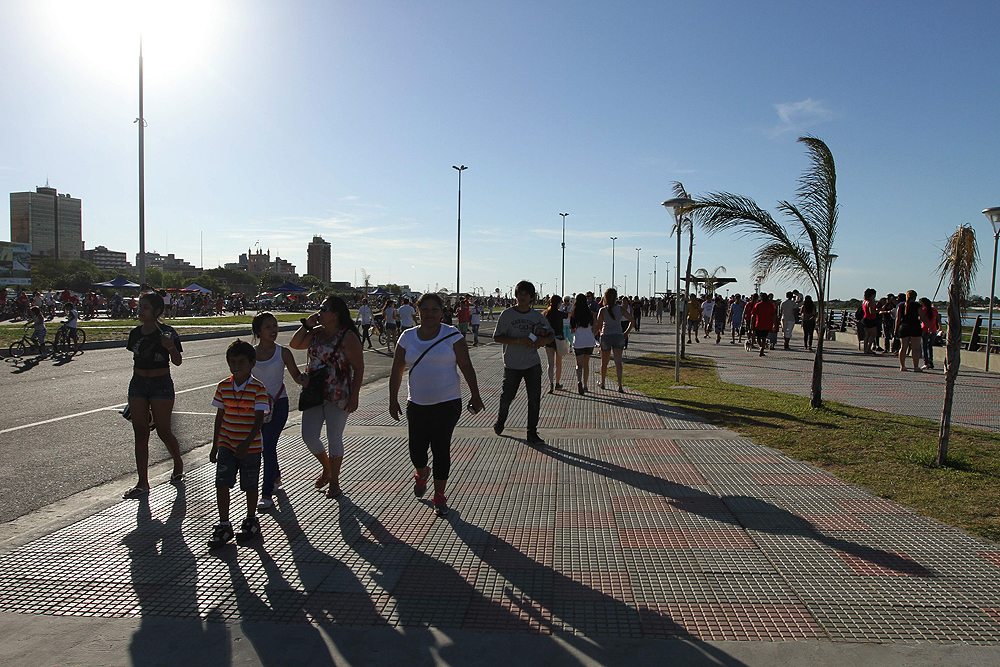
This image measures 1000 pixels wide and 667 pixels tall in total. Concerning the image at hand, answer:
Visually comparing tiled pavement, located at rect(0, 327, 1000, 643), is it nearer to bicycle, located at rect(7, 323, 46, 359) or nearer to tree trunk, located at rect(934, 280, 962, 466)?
tree trunk, located at rect(934, 280, 962, 466)

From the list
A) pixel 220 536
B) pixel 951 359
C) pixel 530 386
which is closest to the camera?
pixel 220 536

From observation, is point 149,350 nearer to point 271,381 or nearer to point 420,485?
point 271,381

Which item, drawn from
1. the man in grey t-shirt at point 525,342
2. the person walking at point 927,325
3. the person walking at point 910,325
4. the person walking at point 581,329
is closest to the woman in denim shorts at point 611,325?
the person walking at point 581,329

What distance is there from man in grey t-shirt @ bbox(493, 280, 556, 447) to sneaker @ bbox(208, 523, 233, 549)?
11.3ft

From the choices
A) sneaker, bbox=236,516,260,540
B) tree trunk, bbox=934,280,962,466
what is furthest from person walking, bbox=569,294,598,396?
sneaker, bbox=236,516,260,540

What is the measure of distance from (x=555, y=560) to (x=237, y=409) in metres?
2.23

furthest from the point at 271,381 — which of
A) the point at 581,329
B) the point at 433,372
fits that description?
the point at 581,329

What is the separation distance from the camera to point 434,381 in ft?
15.7

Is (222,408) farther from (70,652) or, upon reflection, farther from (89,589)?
(70,652)

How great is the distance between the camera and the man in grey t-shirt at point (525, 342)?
23.1ft

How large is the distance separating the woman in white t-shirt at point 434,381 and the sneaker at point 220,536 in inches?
50.3

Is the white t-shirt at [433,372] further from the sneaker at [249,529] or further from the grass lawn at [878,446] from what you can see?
the grass lawn at [878,446]

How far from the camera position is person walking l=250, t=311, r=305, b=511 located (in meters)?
5.05

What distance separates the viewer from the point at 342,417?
17.5 ft
